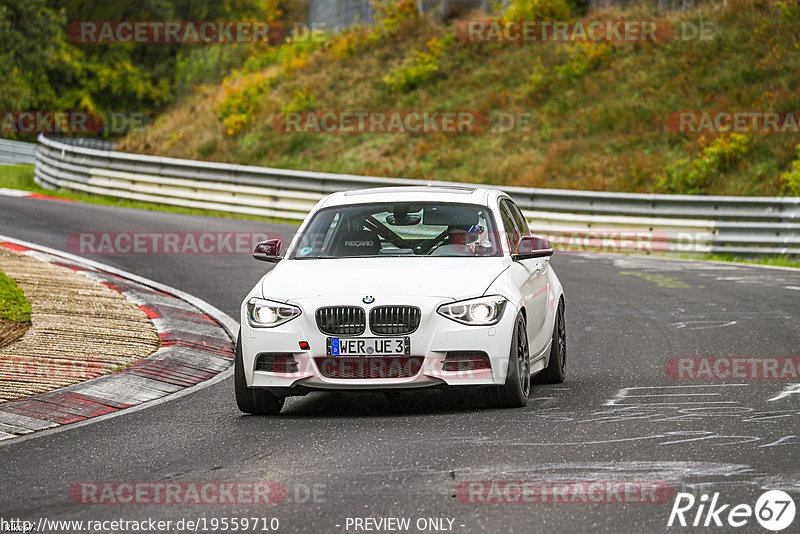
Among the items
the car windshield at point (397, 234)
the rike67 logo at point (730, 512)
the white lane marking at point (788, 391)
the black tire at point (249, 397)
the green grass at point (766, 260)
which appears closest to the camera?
the rike67 logo at point (730, 512)

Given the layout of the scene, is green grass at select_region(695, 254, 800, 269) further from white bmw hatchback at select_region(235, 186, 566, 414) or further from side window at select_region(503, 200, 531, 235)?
white bmw hatchback at select_region(235, 186, 566, 414)

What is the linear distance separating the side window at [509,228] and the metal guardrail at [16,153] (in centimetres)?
3248

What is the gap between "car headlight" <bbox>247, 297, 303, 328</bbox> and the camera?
7898 mm

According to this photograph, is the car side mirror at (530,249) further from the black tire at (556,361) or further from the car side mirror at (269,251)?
the car side mirror at (269,251)

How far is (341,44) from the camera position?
39.9m

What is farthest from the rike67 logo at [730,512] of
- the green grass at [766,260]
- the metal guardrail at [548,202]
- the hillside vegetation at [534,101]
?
the hillside vegetation at [534,101]

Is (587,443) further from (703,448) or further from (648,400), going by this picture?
(648,400)

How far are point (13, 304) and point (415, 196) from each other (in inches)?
183

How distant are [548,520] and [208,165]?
70.7ft

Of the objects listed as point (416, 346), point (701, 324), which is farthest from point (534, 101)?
point (416, 346)

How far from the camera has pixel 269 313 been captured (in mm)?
7977

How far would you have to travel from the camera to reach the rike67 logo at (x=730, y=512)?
5195 millimetres

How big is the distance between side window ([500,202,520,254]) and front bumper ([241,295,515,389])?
4.34 feet

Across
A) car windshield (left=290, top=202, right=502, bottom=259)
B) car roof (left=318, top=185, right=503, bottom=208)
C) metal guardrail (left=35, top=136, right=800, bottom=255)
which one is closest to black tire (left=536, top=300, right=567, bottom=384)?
car windshield (left=290, top=202, right=502, bottom=259)
